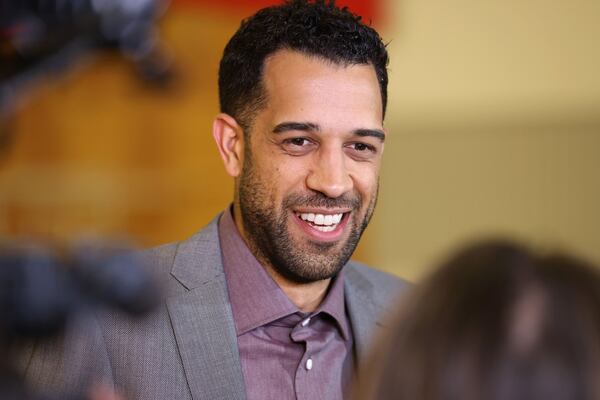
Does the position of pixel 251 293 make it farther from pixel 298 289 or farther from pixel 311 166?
pixel 311 166

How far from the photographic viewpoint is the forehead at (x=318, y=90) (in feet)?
5.65

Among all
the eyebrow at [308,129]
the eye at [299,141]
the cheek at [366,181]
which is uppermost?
the eyebrow at [308,129]

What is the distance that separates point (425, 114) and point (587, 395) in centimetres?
448

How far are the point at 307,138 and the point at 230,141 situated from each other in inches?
8.4

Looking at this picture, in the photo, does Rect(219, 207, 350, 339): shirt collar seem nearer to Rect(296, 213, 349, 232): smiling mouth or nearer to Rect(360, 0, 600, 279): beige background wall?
Rect(296, 213, 349, 232): smiling mouth

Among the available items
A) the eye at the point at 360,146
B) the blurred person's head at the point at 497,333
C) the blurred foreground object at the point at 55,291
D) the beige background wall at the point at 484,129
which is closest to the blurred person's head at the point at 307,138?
the eye at the point at 360,146

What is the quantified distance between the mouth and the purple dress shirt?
120 mm

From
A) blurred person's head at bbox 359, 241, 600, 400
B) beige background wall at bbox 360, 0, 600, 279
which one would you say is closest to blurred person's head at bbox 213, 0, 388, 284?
blurred person's head at bbox 359, 241, 600, 400

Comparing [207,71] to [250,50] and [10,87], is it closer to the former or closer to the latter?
[250,50]

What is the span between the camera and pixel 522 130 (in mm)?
5137

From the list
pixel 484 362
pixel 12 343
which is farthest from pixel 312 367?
pixel 12 343

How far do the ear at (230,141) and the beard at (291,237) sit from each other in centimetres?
8

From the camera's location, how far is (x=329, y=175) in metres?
1.69

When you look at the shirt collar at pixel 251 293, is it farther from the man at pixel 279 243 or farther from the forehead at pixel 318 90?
the forehead at pixel 318 90
